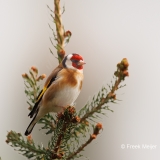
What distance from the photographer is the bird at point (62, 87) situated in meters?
0.94

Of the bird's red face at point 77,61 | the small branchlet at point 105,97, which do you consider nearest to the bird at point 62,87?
the bird's red face at point 77,61

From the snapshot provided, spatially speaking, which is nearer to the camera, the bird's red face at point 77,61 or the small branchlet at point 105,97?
Result: the small branchlet at point 105,97

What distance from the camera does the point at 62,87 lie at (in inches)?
39.0

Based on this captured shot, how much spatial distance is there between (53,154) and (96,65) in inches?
47.7

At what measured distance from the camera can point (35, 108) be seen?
2.93 ft

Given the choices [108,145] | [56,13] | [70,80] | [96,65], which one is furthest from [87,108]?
[108,145]

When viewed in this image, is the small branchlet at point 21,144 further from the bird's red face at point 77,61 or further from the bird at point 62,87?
the bird's red face at point 77,61

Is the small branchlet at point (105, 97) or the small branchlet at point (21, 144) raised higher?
the small branchlet at point (105, 97)

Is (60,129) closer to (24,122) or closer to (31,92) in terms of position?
(31,92)

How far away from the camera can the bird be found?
94 cm

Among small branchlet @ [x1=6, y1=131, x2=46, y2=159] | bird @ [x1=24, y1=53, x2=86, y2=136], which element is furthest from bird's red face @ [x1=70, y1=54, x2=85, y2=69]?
small branchlet @ [x1=6, y1=131, x2=46, y2=159]

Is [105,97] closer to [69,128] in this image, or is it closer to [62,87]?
[69,128]

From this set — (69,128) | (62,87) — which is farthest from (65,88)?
(69,128)

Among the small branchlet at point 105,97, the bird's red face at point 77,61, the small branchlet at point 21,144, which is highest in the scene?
the bird's red face at point 77,61
